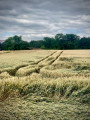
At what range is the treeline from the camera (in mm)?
84656

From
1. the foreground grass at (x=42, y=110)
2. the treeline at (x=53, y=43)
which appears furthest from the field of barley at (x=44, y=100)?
the treeline at (x=53, y=43)

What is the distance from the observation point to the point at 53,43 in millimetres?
94625

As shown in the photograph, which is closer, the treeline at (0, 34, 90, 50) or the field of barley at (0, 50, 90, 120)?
the field of barley at (0, 50, 90, 120)

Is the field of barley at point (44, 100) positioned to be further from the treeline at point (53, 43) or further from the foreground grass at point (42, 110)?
the treeline at point (53, 43)

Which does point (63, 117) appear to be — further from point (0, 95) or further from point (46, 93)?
point (0, 95)

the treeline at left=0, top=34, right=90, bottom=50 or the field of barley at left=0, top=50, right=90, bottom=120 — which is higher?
the treeline at left=0, top=34, right=90, bottom=50

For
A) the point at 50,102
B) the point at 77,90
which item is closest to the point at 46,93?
the point at 50,102

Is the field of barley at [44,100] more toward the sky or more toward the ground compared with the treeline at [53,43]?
more toward the ground

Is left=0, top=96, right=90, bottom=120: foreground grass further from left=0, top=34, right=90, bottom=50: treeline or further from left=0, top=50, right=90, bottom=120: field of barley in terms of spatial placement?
left=0, top=34, right=90, bottom=50: treeline

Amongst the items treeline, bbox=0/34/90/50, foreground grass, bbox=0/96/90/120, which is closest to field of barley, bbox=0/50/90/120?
foreground grass, bbox=0/96/90/120

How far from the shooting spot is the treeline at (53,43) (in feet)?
278

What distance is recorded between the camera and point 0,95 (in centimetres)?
371

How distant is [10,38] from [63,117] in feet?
337

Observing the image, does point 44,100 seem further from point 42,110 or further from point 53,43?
point 53,43
